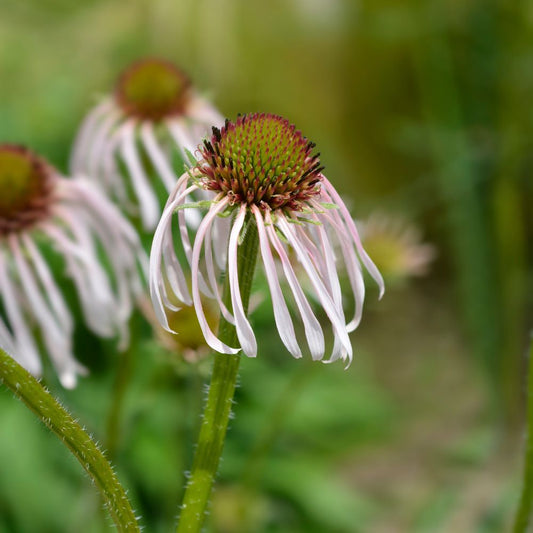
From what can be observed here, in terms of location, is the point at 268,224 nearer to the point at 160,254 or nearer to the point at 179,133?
the point at 160,254

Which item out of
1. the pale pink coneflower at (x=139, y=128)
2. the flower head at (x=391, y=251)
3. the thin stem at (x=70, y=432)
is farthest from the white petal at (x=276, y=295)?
the flower head at (x=391, y=251)

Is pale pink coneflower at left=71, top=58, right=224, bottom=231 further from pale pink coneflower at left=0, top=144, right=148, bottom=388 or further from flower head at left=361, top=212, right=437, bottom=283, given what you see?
flower head at left=361, top=212, right=437, bottom=283

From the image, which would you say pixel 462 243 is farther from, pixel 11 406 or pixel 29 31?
pixel 29 31

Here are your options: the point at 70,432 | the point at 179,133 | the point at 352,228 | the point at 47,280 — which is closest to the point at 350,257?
the point at 352,228

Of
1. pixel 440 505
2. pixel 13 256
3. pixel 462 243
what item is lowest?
pixel 13 256

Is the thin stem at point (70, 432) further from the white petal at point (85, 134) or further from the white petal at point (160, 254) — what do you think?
the white petal at point (85, 134)

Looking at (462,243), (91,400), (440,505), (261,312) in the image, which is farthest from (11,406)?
(462,243)

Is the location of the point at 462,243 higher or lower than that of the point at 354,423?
higher

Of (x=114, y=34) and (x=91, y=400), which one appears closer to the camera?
(x=91, y=400)

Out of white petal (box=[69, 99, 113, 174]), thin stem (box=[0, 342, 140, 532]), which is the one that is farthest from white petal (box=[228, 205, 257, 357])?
white petal (box=[69, 99, 113, 174])
